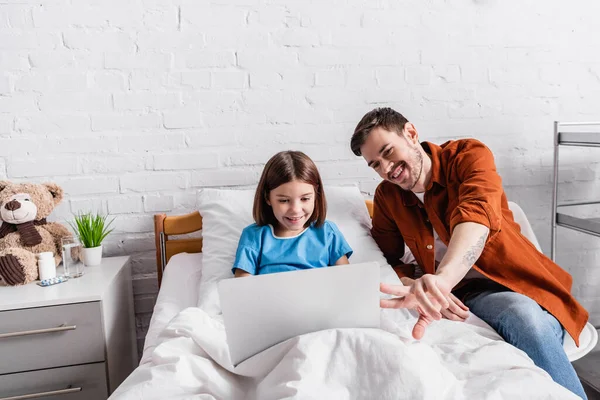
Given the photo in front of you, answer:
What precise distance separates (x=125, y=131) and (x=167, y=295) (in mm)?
643

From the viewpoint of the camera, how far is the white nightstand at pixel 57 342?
5.03 feet

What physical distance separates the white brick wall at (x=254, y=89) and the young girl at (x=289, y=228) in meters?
0.40

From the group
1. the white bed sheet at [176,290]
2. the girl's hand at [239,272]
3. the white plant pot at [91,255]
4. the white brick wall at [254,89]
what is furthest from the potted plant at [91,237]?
the girl's hand at [239,272]

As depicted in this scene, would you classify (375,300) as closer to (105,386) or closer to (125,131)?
(105,386)

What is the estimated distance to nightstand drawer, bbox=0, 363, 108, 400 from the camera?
1555mm

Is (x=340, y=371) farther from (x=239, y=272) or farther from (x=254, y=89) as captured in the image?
(x=254, y=89)

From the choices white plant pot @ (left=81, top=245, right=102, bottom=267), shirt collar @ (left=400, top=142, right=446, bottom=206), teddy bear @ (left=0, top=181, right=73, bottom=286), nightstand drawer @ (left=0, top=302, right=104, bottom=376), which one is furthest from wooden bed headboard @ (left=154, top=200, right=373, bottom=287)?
shirt collar @ (left=400, top=142, right=446, bottom=206)

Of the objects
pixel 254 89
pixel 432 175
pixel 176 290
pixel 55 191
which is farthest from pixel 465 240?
pixel 55 191

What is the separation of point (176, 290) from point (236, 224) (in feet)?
0.93

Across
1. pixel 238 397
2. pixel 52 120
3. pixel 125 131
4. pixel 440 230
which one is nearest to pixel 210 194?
pixel 125 131

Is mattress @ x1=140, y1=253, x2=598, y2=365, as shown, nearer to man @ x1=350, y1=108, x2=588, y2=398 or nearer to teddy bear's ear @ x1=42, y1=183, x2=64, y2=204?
man @ x1=350, y1=108, x2=588, y2=398

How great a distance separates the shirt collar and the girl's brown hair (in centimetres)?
25

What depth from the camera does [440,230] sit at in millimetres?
1654

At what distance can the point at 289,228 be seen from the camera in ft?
5.50
